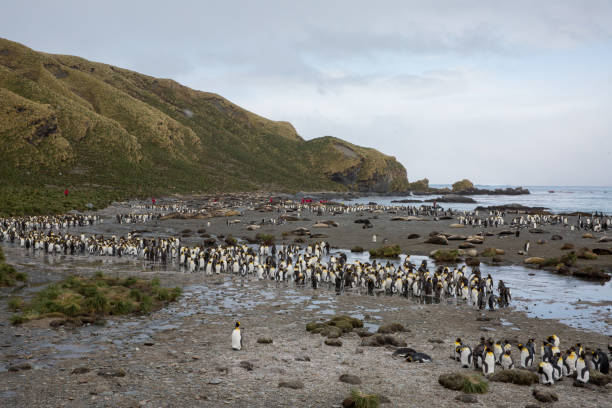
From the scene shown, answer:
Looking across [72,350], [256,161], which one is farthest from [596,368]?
[256,161]

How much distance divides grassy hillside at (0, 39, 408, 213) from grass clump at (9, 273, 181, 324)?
45986 mm

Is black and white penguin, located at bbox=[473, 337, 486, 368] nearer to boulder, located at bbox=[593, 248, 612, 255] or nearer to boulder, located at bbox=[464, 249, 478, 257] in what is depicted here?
boulder, located at bbox=[464, 249, 478, 257]

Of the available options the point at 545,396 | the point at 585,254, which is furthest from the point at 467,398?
the point at 585,254

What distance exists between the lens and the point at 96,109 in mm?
133125

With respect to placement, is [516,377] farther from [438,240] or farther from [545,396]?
[438,240]

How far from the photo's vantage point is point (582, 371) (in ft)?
33.2

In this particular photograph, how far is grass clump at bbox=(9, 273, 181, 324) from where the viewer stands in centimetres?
1516

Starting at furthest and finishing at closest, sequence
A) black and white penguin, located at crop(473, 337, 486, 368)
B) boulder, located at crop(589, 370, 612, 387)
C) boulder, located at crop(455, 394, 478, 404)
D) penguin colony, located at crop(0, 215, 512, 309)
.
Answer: penguin colony, located at crop(0, 215, 512, 309)
black and white penguin, located at crop(473, 337, 486, 368)
boulder, located at crop(589, 370, 612, 387)
boulder, located at crop(455, 394, 478, 404)

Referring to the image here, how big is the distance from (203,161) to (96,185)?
5359 centimetres

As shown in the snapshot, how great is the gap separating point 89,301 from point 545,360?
1488 cm

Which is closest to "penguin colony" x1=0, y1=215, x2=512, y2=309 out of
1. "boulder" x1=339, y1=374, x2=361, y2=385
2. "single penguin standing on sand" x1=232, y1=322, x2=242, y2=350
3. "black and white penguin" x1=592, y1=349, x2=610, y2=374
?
"black and white penguin" x1=592, y1=349, x2=610, y2=374

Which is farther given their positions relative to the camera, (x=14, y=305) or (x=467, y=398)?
(x=14, y=305)

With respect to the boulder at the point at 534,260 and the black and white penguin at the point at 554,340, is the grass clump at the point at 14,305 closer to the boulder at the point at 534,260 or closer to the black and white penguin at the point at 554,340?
the black and white penguin at the point at 554,340

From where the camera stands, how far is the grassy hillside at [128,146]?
92.1m
